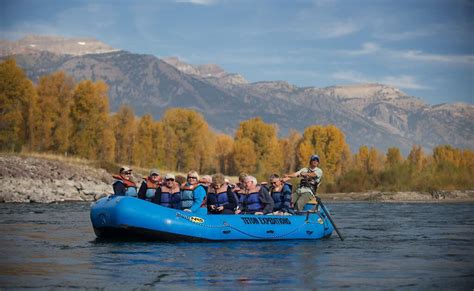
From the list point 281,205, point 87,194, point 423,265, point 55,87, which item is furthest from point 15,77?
point 423,265

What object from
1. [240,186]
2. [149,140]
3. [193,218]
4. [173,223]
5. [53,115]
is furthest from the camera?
[149,140]

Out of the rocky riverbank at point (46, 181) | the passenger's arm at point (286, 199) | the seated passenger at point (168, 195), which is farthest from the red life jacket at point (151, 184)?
the rocky riverbank at point (46, 181)

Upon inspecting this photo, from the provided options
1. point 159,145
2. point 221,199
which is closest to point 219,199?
point 221,199

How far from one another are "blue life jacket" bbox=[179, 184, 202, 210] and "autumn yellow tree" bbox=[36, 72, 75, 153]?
55.1 metres

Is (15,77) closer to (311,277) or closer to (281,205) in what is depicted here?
(281,205)

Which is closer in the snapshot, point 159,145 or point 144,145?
point 144,145

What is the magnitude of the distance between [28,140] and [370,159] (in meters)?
85.2

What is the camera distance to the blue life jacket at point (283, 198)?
21891mm

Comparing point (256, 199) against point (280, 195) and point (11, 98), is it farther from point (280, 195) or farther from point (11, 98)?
point (11, 98)

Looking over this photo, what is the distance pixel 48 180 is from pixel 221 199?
1463 inches

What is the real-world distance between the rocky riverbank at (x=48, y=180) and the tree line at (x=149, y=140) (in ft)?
22.4

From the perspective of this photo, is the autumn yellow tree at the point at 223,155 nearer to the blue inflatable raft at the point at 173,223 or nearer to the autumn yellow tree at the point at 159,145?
the autumn yellow tree at the point at 159,145

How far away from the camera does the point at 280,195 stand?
22.1 metres

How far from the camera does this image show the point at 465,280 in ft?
46.8
